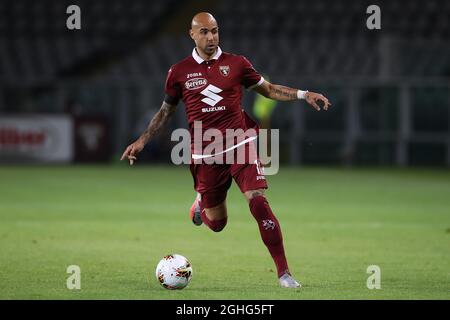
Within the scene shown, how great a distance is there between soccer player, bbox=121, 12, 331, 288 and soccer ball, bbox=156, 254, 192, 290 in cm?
75

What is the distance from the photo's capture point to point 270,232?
8.16 m

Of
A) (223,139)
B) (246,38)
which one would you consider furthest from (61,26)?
(223,139)

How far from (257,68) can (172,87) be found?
2196 centimetres

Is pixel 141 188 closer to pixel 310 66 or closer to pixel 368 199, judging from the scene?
pixel 368 199

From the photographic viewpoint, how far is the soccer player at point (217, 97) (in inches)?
328

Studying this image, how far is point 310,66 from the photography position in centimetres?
3084

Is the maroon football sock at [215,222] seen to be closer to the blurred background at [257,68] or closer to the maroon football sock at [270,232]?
the maroon football sock at [270,232]

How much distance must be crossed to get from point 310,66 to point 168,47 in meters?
4.47

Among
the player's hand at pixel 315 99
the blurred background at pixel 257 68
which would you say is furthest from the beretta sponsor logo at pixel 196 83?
the blurred background at pixel 257 68

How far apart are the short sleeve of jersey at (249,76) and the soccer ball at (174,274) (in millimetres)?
1729

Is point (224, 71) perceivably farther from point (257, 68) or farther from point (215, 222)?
point (257, 68)

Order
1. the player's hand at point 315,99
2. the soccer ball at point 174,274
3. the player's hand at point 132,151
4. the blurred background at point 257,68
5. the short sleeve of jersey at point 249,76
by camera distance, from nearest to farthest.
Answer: the soccer ball at point 174,274, the player's hand at point 315,99, the player's hand at point 132,151, the short sleeve of jersey at point 249,76, the blurred background at point 257,68

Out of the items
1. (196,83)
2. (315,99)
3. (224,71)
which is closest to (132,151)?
(196,83)

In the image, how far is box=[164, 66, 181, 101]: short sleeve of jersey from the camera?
8.66 m
